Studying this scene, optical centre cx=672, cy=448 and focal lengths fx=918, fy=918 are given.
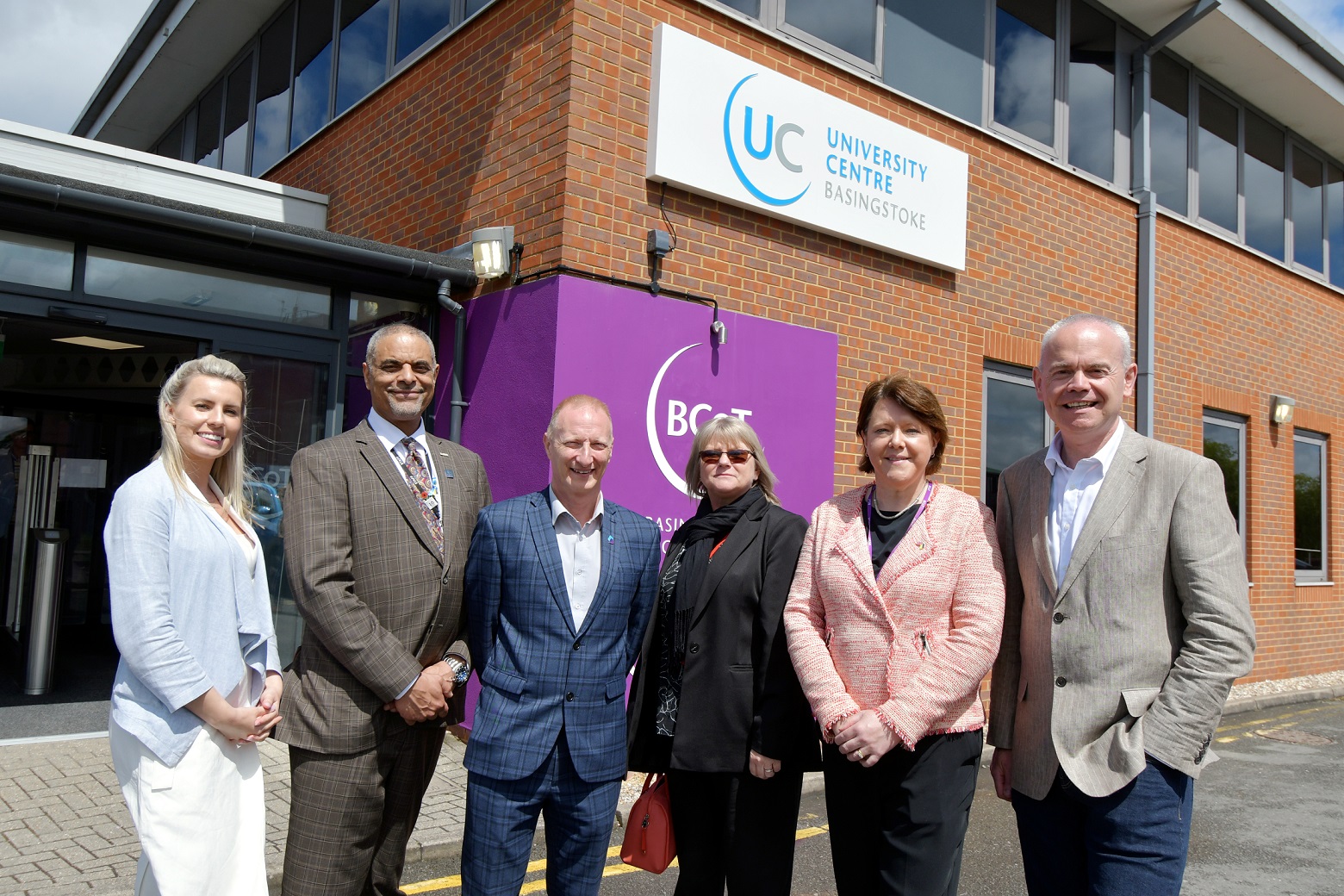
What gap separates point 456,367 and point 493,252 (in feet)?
2.64

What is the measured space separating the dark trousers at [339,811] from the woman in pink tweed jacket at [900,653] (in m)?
1.25

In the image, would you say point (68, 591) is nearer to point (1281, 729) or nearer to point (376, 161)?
point (376, 161)

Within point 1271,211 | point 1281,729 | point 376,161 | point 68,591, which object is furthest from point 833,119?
point 68,591

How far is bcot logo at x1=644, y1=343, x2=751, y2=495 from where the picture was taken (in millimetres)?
5582

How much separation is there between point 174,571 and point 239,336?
3.89 m

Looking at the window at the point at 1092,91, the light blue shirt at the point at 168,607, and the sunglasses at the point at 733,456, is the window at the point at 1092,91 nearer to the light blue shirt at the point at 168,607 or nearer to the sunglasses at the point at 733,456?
the sunglasses at the point at 733,456

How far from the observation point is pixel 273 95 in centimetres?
995

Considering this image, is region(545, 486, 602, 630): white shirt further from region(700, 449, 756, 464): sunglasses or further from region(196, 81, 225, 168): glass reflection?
region(196, 81, 225, 168): glass reflection

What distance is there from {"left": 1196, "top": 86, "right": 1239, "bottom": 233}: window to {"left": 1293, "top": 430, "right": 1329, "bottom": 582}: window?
2959mm

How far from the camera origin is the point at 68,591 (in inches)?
379

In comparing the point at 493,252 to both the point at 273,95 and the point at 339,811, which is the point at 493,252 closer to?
the point at 339,811

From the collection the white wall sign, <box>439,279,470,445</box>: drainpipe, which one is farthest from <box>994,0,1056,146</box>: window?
<box>439,279,470,445</box>: drainpipe

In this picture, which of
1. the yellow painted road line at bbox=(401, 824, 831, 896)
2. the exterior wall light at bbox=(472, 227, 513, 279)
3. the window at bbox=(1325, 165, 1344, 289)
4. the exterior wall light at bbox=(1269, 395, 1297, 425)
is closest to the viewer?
the yellow painted road line at bbox=(401, 824, 831, 896)

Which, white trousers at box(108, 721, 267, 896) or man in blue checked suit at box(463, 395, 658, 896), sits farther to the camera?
man in blue checked suit at box(463, 395, 658, 896)
